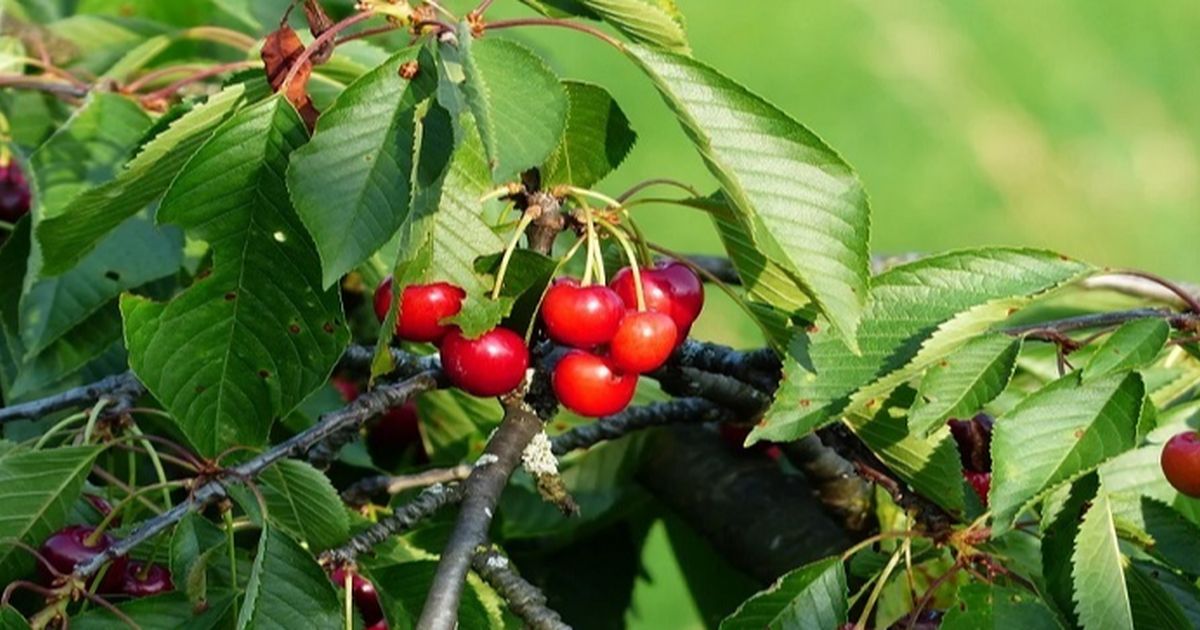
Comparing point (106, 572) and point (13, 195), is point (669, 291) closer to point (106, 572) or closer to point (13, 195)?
point (106, 572)

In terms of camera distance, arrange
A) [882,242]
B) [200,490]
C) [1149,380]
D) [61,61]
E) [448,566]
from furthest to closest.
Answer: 1. [882,242]
2. [61,61]
3. [1149,380]
4. [200,490]
5. [448,566]

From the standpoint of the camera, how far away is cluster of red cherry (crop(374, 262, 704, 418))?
1.10 m

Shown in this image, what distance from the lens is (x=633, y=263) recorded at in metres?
1.15

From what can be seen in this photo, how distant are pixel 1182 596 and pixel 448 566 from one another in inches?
19.8

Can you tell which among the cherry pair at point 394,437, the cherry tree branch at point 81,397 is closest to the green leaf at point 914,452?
the cherry tree branch at point 81,397

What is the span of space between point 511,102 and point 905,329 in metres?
0.31

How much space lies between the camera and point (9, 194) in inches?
69.9

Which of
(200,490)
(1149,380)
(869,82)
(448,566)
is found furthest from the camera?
(869,82)

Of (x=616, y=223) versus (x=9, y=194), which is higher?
(x=616, y=223)

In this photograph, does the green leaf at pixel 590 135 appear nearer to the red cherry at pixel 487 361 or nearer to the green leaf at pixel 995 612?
the red cherry at pixel 487 361

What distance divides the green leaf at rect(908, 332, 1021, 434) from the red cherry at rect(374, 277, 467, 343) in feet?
0.99

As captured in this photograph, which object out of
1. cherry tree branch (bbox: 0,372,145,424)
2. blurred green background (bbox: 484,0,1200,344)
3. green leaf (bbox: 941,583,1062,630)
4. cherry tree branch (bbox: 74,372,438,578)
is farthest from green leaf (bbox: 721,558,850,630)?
blurred green background (bbox: 484,0,1200,344)

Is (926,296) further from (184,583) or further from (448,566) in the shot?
(184,583)

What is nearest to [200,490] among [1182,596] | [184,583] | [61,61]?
[184,583]
